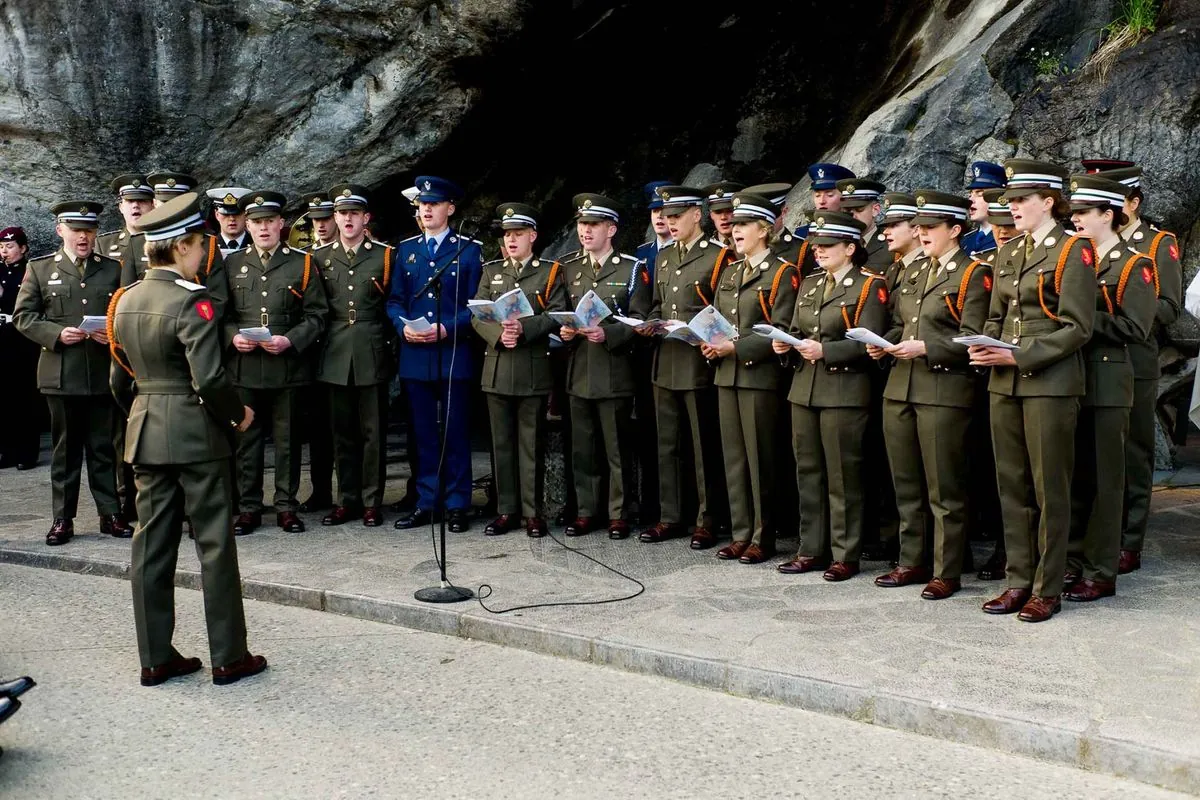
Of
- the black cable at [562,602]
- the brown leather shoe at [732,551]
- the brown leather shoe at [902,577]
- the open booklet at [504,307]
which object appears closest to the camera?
the black cable at [562,602]

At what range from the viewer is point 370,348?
9180 millimetres

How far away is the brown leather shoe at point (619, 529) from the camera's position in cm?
856

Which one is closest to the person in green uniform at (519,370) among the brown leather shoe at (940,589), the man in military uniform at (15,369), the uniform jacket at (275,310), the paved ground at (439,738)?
the uniform jacket at (275,310)

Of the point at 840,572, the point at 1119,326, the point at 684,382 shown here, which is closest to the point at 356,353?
the point at 684,382

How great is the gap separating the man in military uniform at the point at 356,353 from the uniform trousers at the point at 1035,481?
4.64 metres

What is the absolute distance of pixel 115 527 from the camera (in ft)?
29.5

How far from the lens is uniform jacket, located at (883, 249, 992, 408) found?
6.75 m

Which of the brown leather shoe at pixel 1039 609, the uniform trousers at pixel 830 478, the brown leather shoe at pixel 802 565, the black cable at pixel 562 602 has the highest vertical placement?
the uniform trousers at pixel 830 478

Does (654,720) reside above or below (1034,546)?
below

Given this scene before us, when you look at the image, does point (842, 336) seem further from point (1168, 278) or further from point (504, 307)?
point (504, 307)

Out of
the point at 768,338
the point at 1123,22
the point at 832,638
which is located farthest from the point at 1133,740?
the point at 1123,22

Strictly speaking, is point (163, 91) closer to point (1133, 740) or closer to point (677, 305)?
point (677, 305)

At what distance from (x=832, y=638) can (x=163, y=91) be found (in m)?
8.71

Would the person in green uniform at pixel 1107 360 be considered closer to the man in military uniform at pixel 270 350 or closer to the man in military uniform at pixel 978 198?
the man in military uniform at pixel 978 198
